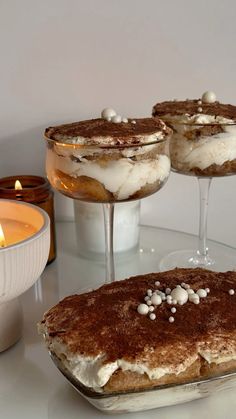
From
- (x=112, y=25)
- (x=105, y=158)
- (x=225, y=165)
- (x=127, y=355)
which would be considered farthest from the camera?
(x=112, y=25)

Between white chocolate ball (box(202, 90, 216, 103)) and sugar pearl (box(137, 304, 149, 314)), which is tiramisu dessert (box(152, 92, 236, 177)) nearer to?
white chocolate ball (box(202, 90, 216, 103))

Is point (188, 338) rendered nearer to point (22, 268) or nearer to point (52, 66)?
point (22, 268)

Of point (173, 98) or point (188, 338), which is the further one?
point (173, 98)

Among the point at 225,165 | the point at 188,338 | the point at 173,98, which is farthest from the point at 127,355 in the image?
the point at 173,98

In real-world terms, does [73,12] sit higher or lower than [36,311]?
higher

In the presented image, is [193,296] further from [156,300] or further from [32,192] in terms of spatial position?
[32,192]

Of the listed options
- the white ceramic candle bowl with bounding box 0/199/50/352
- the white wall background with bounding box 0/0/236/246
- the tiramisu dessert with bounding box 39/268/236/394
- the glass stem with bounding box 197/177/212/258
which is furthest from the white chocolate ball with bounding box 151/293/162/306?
the white wall background with bounding box 0/0/236/246

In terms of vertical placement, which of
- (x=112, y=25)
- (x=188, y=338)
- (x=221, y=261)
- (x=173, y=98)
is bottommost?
(x=221, y=261)
